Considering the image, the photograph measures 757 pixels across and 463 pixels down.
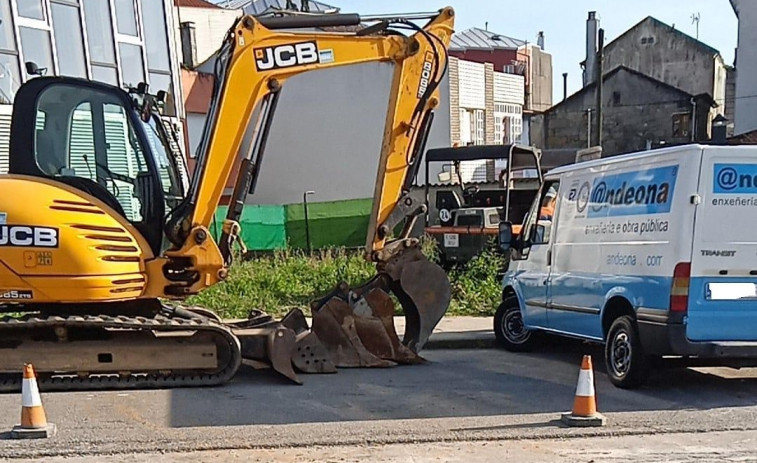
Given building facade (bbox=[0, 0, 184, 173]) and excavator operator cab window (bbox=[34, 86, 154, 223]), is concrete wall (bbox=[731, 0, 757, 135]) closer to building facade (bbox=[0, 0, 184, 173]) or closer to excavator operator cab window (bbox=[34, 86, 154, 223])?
building facade (bbox=[0, 0, 184, 173])

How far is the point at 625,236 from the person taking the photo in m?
8.00

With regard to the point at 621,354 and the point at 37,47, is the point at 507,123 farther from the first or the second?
the point at 621,354

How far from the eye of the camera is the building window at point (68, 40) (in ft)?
52.0

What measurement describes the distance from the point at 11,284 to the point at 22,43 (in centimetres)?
924

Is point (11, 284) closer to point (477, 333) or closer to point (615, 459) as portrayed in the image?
point (615, 459)

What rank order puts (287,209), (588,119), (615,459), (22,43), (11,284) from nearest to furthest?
(615,459), (11,284), (22,43), (287,209), (588,119)

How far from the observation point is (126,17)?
17781 millimetres

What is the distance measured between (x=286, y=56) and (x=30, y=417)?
413 cm

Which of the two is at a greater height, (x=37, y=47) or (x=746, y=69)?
(x=746, y=69)

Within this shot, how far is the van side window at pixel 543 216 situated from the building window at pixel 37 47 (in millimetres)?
10029

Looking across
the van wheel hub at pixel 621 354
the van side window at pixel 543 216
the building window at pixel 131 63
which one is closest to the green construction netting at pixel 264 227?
the building window at pixel 131 63

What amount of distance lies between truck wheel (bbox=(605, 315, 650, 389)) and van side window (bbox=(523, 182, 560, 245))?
1732 millimetres

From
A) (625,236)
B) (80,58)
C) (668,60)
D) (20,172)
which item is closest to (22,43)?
(80,58)

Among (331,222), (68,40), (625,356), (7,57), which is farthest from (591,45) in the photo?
(625,356)
